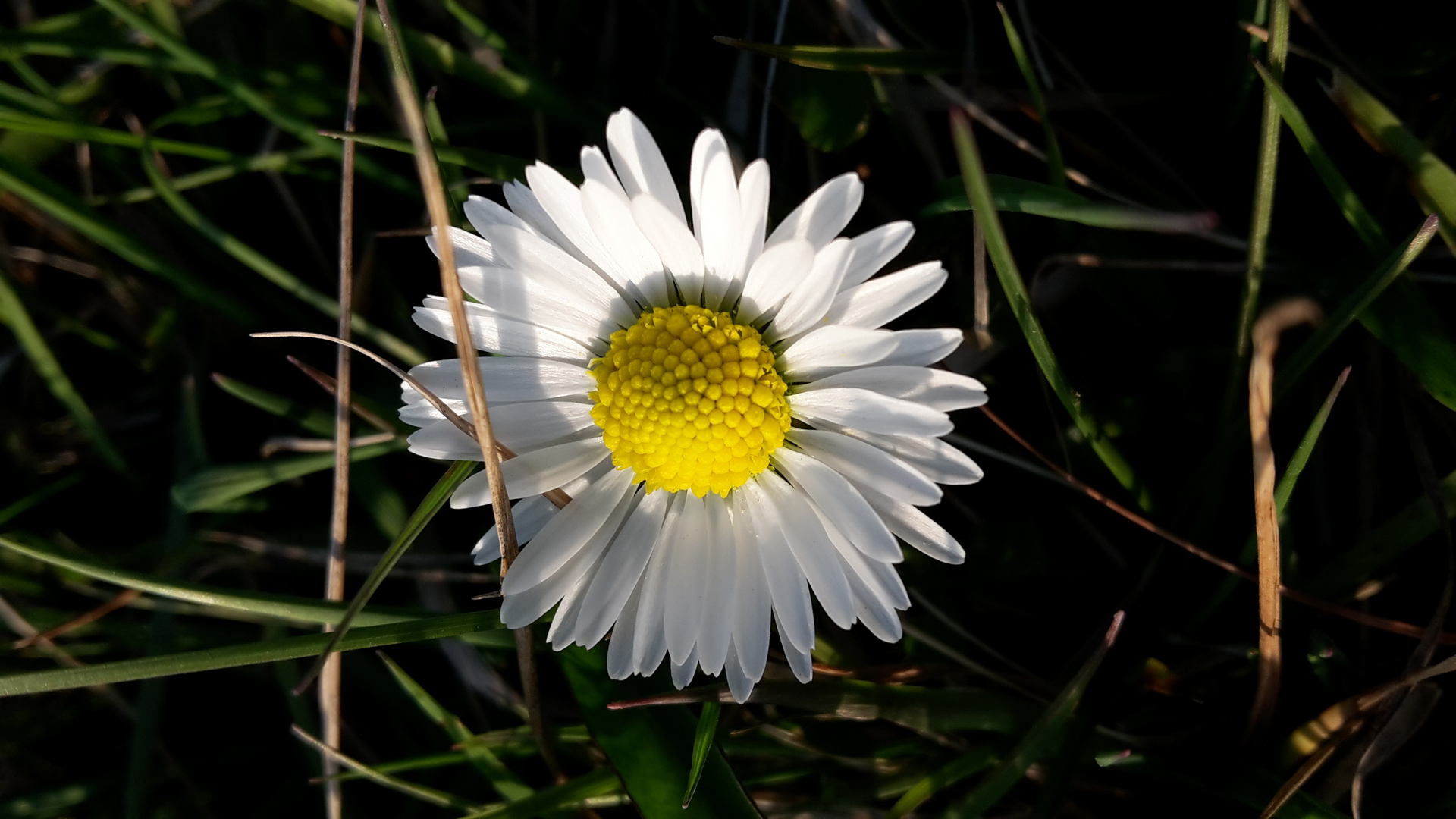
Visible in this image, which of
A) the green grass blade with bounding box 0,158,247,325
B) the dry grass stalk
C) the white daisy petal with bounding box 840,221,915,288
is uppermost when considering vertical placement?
the green grass blade with bounding box 0,158,247,325

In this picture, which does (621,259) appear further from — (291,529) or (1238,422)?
(291,529)

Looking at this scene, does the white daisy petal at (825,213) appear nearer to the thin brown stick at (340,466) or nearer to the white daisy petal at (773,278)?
the white daisy petal at (773,278)

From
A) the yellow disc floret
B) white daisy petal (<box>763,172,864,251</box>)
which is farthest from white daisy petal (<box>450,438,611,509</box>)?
white daisy petal (<box>763,172,864,251</box>)

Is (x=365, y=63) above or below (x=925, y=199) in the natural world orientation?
above

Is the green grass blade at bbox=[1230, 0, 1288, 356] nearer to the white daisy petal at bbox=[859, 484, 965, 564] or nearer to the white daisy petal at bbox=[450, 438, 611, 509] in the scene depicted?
the white daisy petal at bbox=[859, 484, 965, 564]

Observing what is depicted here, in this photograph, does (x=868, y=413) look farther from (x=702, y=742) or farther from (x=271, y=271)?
(x=271, y=271)

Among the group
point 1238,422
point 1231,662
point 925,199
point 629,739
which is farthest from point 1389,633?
point 629,739

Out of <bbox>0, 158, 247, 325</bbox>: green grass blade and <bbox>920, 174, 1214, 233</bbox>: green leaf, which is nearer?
<bbox>920, 174, 1214, 233</bbox>: green leaf
